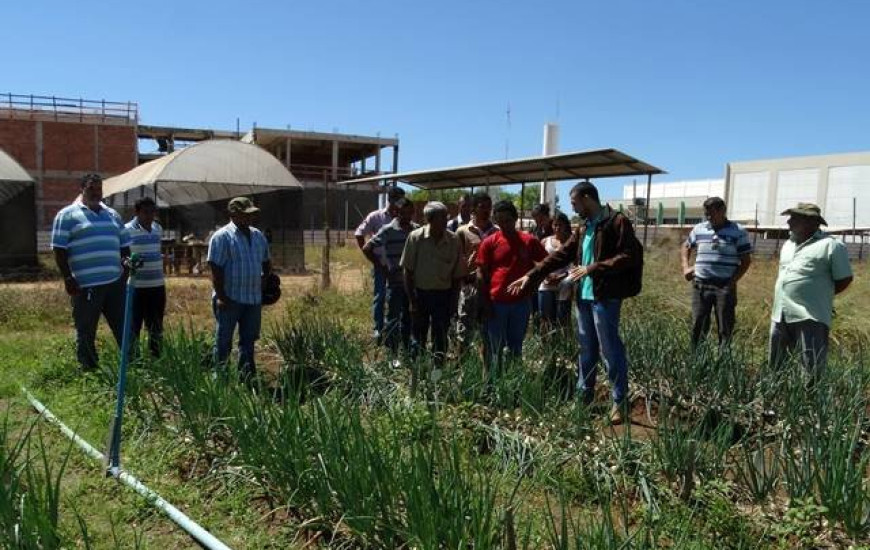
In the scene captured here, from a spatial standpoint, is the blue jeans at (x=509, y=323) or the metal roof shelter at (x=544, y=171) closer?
the blue jeans at (x=509, y=323)

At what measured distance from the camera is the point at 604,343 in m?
4.30

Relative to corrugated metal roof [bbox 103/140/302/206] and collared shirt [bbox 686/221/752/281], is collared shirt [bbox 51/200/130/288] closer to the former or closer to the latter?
collared shirt [bbox 686/221/752/281]

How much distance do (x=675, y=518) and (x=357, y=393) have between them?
6.79ft

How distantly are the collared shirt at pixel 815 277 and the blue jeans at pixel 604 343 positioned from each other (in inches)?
49.2

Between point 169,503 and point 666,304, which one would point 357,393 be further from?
point 666,304

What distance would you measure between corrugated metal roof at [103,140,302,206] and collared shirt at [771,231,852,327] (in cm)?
1316

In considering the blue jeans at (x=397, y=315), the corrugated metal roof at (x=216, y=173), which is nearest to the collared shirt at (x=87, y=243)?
the blue jeans at (x=397, y=315)

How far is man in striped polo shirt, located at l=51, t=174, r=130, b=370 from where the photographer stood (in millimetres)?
4914

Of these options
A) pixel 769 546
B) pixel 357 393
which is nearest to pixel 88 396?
pixel 357 393

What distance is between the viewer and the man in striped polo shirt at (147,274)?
5.55 meters

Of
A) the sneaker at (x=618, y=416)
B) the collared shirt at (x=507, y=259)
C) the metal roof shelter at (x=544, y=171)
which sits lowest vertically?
the sneaker at (x=618, y=416)

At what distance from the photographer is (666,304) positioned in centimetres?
865

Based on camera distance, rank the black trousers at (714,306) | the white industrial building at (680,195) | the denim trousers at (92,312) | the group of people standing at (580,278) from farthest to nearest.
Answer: the white industrial building at (680,195) < the black trousers at (714,306) < the denim trousers at (92,312) < the group of people standing at (580,278)

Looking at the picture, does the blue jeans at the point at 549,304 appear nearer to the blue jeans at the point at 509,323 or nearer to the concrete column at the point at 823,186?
the blue jeans at the point at 509,323
